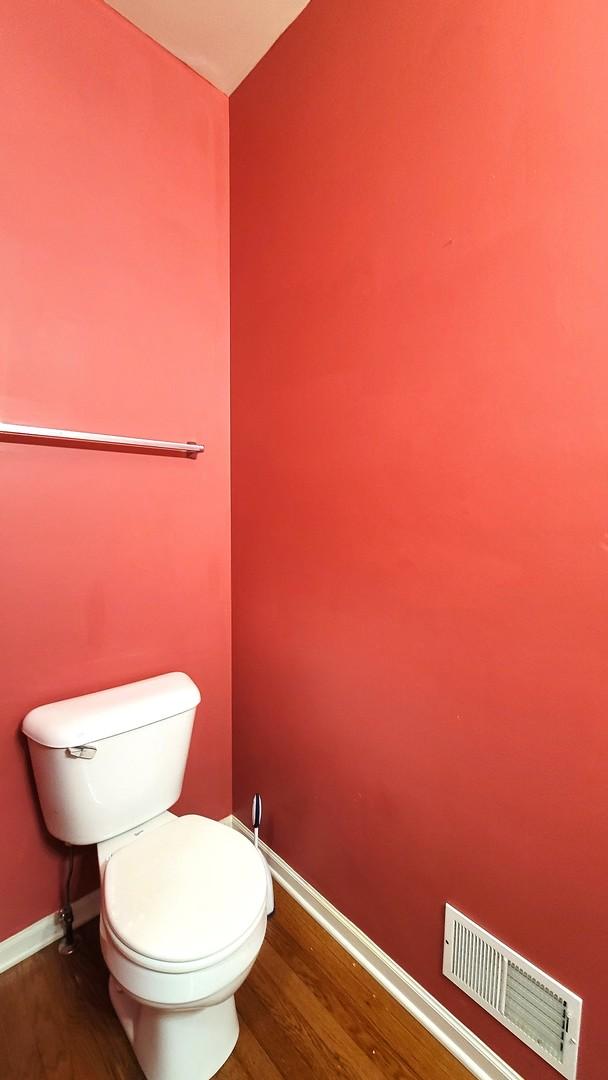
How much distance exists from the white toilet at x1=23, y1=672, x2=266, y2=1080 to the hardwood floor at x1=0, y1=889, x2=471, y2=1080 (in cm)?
6

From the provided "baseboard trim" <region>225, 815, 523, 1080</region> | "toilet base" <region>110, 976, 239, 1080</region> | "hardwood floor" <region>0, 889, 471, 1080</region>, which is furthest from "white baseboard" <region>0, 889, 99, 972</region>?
"baseboard trim" <region>225, 815, 523, 1080</region>

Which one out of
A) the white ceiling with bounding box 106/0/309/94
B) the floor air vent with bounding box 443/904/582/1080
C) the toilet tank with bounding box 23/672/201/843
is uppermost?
the white ceiling with bounding box 106/0/309/94

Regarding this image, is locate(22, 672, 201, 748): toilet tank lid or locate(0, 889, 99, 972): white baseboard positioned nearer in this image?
locate(22, 672, 201, 748): toilet tank lid

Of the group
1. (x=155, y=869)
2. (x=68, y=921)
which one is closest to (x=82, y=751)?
(x=155, y=869)

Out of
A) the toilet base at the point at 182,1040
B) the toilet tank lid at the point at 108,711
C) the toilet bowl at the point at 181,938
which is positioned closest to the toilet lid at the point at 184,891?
the toilet bowl at the point at 181,938

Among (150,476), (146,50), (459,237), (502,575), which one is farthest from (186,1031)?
(146,50)

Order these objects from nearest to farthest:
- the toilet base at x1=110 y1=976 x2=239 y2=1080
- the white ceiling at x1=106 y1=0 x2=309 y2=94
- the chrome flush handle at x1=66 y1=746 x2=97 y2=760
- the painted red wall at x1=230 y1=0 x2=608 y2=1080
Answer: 1. the painted red wall at x1=230 y1=0 x2=608 y2=1080
2. the toilet base at x1=110 y1=976 x2=239 y2=1080
3. the chrome flush handle at x1=66 y1=746 x2=97 y2=760
4. the white ceiling at x1=106 y1=0 x2=309 y2=94

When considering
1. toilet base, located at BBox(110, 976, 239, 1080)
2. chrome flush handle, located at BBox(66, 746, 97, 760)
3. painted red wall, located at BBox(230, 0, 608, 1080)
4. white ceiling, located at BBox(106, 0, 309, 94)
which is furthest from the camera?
white ceiling, located at BBox(106, 0, 309, 94)

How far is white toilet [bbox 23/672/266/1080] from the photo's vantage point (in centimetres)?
92

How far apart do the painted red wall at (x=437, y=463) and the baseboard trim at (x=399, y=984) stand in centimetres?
5

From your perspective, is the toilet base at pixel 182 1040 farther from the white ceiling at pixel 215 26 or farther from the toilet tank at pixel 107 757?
Result: the white ceiling at pixel 215 26

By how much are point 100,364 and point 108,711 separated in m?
0.94

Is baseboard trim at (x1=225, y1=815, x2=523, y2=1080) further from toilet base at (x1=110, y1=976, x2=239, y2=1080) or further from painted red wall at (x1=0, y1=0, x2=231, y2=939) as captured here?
painted red wall at (x1=0, y1=0, x2=231, y2=939)

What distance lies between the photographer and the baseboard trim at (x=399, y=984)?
104 cm
